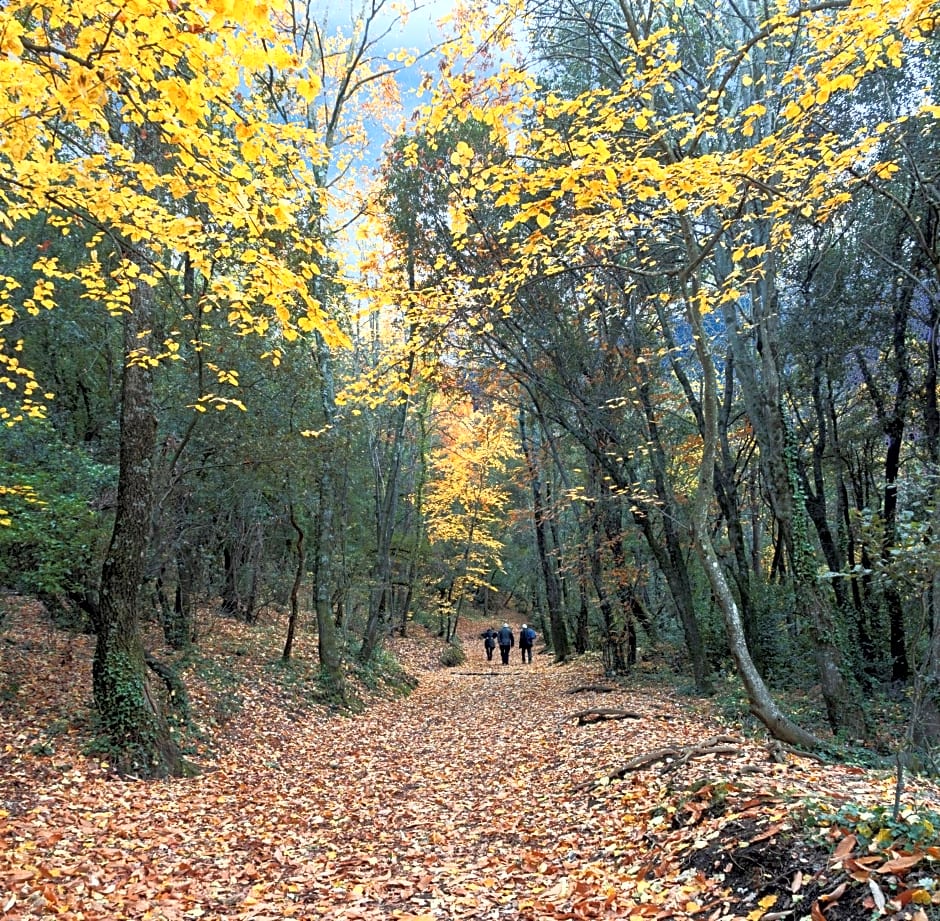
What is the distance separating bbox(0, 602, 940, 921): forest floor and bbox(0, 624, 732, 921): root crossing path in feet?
0.07

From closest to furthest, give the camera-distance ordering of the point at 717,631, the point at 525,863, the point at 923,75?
the point at 525,863 < the point at 923,75 < the point at 717,631

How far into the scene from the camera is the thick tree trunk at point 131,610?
6.34m

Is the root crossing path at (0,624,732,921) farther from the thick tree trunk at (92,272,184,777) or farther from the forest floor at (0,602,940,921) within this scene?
the thick tree trunk at (92,272,184,777)

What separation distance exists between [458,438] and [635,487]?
15.7 m

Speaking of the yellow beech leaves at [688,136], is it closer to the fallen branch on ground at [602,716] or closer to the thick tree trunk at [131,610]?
the thick tree trunk at [131,610]

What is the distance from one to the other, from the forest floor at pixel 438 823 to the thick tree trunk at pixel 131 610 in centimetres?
31

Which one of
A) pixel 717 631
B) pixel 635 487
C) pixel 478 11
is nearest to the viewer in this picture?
pixel 478 11

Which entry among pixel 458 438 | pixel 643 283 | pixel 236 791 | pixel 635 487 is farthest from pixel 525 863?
pixel 458 438

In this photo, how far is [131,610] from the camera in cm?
661

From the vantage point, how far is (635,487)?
995 centimetres

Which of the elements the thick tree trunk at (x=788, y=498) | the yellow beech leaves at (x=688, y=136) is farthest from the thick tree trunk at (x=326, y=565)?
the thick tree trunk at (x=788, y=498)

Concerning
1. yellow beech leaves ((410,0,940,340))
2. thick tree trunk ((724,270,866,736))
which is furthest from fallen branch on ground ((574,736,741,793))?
yellow beech leaves ((410,0,940,340))

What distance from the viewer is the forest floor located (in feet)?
10.7

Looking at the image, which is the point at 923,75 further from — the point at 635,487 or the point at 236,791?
the point at 236,791
